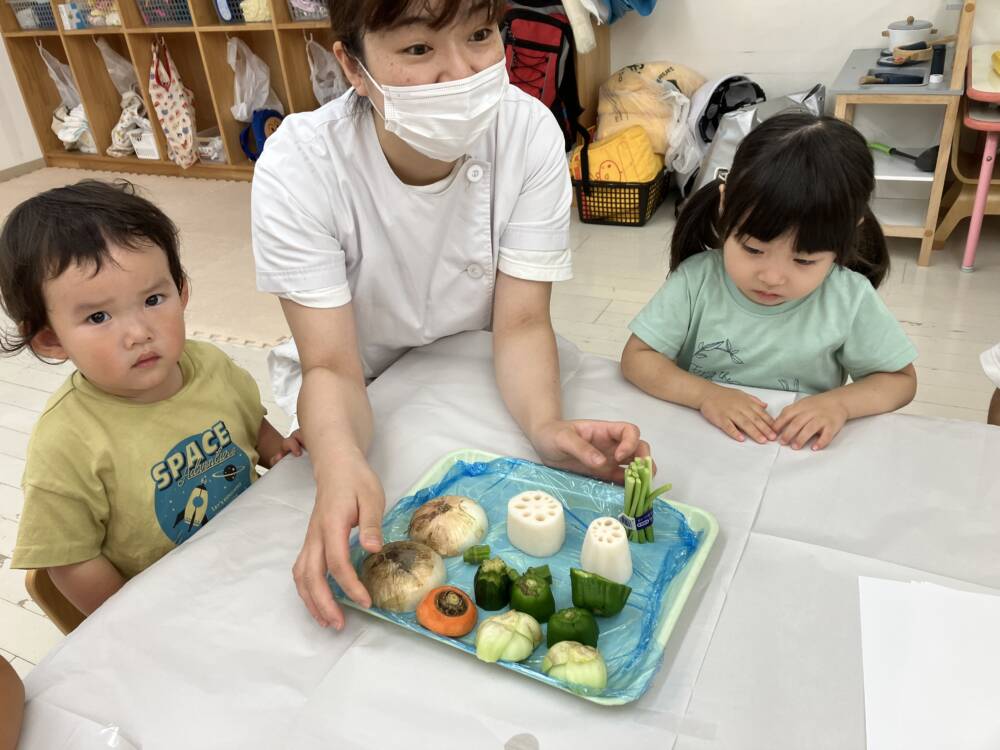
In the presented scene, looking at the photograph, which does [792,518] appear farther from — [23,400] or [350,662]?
[23,400]

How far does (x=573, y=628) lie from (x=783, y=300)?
2.09 feet

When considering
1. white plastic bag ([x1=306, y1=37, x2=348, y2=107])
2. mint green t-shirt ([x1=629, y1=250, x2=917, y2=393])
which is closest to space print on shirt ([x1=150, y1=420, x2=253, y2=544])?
mint green t-shirt ([x1=629, y1=250, x2=917, y2=393])

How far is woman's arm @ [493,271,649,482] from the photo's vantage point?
865 mm

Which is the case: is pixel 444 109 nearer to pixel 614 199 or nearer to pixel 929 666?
pixel 929 666

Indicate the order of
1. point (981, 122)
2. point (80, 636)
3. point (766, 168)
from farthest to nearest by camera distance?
point (981, 122) → point (766, 168) → point (80, 636)

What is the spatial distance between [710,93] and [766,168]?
2261 mm

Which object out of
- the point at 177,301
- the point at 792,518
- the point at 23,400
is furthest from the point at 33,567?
the point at 23,400

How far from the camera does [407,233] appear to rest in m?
1.08

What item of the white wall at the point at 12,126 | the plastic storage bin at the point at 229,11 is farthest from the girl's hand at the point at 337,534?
the white wall at the point at 12,126

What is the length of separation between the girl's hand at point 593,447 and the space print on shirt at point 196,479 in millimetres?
432

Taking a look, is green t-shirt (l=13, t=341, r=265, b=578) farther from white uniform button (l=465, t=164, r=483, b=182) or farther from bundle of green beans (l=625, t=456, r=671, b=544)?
bundle of green beans (l=625, t=456, r=671, b=544)

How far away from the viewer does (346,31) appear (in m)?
0.91

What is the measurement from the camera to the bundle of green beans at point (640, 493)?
766 mm

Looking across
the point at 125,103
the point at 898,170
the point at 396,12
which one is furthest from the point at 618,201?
the point at 125,103
